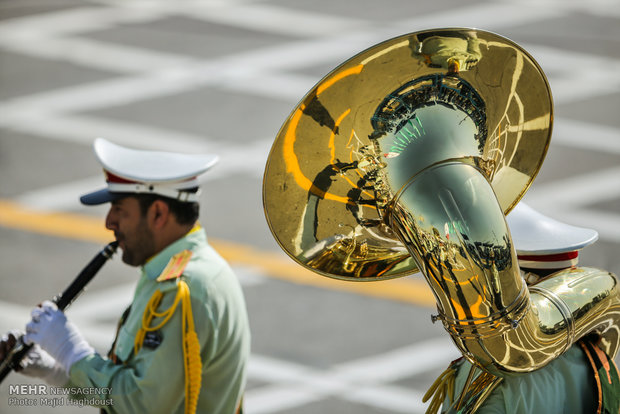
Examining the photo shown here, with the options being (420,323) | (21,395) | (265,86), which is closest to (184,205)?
(21,395)

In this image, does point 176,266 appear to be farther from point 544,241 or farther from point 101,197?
point 544,241

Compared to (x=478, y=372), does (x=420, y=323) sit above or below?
above

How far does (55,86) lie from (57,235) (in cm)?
250

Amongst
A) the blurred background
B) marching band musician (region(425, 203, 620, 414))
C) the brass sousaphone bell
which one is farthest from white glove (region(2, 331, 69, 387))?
the blurred background

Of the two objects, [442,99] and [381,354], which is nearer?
[442,99]

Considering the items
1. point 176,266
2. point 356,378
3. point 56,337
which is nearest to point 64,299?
point 56,337

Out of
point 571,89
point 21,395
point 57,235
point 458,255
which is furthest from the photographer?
point 571,89

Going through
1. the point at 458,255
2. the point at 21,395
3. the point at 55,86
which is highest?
the point at 55,86

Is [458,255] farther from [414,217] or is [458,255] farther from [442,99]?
[442,99]

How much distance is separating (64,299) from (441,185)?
2022mm

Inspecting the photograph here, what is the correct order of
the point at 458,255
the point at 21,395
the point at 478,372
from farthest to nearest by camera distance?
the point at 21,395, the point at 478,372, the point at 458,255

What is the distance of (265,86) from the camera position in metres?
9.33

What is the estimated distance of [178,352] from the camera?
3.56 meters

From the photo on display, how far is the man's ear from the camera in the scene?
3756 millimetres
